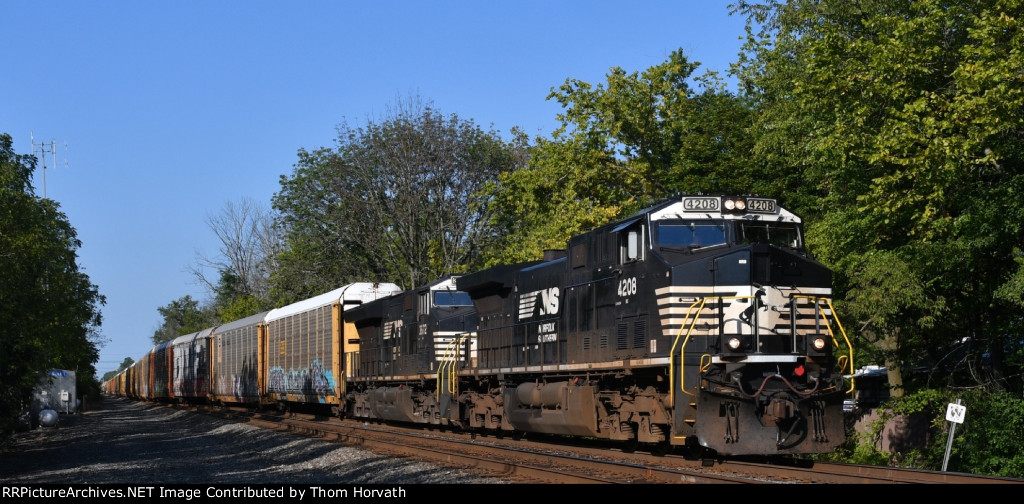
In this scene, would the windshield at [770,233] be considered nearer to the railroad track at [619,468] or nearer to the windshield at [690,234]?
the windshield at [690,234]

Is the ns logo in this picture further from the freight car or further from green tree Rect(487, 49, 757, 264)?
green tree Rect(487, 49, 757, 264)

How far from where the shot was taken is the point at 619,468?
44.0 feet

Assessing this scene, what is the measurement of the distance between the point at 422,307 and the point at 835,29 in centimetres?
1091

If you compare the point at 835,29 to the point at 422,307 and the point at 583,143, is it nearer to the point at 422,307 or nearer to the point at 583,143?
the point at 422,307

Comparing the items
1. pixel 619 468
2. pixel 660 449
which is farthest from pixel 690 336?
pixel 660 449

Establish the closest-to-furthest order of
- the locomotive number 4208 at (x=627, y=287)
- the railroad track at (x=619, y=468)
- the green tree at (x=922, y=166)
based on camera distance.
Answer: the railroad track at (x=619, y=468), the locomotive number 4208 at (x=627, y=287), the green tree at (x=922, y=166)

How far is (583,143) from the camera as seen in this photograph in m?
32.1

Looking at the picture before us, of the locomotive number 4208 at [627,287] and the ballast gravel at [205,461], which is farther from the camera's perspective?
the locomotive number 4208 at [627,287]

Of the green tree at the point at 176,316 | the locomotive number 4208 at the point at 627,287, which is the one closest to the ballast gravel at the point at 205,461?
the locomotive number 4208 at the point at 627,287
